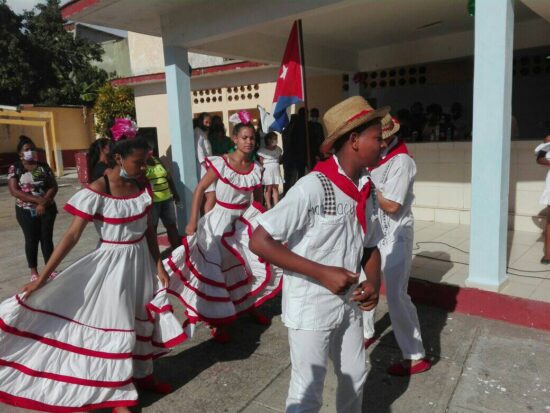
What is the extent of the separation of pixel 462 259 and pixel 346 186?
12.7 feet

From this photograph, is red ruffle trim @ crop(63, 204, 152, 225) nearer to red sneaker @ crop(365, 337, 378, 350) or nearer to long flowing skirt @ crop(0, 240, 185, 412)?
long flowing skirt @ crop(0, 240, 185, 412)

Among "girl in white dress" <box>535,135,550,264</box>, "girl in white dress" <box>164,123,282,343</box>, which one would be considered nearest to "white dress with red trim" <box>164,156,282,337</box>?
"girl in white dress" <box>164,123,282,343</box>

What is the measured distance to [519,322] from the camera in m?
4.00

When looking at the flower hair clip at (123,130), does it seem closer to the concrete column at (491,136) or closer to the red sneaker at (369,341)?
the red sneaker at (369,341)

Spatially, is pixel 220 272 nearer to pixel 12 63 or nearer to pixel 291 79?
pixel 291 79

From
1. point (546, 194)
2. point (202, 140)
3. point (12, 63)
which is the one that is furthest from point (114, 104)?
point (546, 194)

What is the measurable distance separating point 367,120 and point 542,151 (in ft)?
13.9

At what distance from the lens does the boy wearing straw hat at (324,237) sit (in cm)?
200

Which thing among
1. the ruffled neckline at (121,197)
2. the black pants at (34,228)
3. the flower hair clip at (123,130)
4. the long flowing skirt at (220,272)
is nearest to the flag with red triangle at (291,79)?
the long flowing skirt at (220,272)

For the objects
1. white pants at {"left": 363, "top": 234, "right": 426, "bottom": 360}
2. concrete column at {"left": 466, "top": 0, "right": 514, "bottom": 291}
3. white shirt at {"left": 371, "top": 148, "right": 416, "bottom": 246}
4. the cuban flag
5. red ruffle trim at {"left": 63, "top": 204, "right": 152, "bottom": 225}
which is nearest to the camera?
red ruffle trim at {"left": 63, "top": 204, "right": 152, "bottom": 225}

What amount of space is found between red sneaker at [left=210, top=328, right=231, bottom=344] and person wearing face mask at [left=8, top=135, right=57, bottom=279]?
279 cm

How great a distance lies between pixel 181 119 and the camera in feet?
22.0

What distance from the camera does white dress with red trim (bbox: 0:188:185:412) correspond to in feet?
8.98

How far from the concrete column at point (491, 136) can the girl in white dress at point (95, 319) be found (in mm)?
2836
